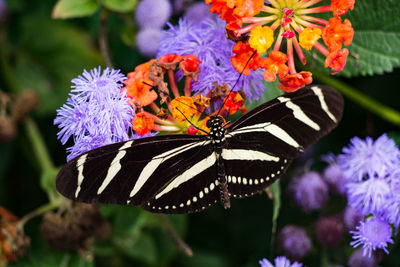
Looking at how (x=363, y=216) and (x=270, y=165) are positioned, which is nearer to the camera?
(x=270, y=165)

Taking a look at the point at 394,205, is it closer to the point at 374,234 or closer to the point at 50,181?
the point at 374,234

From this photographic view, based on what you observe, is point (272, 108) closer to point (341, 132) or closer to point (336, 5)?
point (336, 5)

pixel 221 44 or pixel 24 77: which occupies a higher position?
pixel 221 44

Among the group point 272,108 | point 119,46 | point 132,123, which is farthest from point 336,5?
point 119,46

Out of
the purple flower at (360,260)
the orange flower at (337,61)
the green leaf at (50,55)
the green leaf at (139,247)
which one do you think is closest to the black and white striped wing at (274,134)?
the orange flower at (337,61)

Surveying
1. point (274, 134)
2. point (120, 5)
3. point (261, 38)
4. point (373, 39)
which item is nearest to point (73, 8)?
point (120, 5)

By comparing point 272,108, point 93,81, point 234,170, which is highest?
point 93,81
